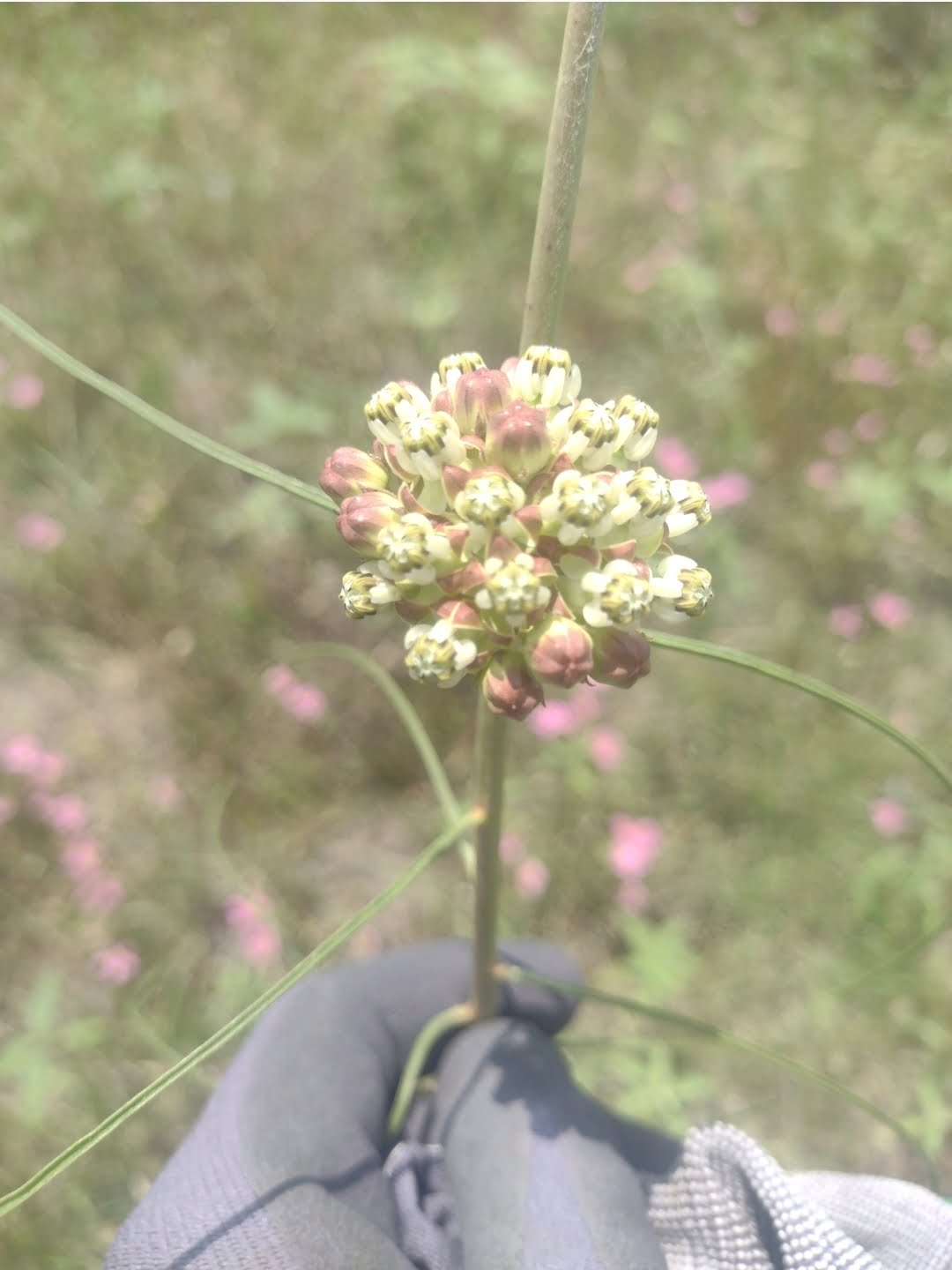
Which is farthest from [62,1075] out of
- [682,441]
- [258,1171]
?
[682,441]

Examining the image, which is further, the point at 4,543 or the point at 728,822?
the point at 4,543

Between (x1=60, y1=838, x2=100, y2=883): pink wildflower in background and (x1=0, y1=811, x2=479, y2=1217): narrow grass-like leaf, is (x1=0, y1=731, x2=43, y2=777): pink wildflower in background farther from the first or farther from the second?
(x1=0, y1=811, x2=479, y2=1217): narrow grass-like leaf

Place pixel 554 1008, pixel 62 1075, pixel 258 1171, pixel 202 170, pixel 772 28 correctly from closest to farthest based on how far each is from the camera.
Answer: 1. pixel 258 1171
2. pixel 554 1008
3. pixel 62 1075
4. pixel 202 170
5. pixel 772 28

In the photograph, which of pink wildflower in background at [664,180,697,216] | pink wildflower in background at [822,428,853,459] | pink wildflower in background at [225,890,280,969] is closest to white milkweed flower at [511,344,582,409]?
pink wildflower in background at [225,890,280,969]

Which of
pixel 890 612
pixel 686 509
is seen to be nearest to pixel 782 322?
pixel 890 612

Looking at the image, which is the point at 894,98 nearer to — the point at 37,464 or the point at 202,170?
the point at 202,170

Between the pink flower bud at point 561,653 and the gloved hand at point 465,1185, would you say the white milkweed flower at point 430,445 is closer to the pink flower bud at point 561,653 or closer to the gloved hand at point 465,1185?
the pink flower bud at point 561,653

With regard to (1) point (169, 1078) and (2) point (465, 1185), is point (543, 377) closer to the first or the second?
(1) point (169, 1078)
